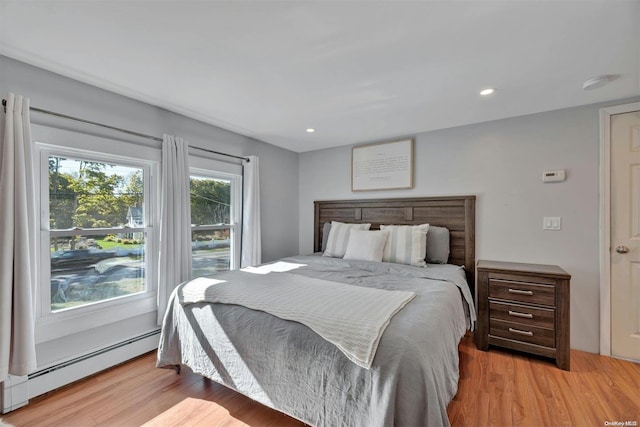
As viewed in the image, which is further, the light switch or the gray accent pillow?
the gray accent pillow

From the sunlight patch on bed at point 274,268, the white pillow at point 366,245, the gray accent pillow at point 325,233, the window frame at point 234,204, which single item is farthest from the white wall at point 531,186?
the window frame at point 234,204

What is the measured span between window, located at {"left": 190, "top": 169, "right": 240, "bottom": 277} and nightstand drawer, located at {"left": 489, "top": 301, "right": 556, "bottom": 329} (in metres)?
2.74

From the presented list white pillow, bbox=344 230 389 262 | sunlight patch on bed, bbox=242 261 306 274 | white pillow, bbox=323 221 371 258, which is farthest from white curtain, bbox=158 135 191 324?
white pillow, bbox=344 230 389 262

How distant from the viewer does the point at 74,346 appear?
6.55ft

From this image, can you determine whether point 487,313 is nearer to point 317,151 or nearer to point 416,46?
point 416,46

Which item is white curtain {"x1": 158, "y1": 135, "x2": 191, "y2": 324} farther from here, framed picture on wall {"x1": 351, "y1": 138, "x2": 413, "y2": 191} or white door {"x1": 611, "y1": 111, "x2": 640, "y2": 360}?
white door {"x1": 611, "y1": 111, "x2": 640, "y2": 360}

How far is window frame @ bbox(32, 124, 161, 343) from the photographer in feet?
6.07

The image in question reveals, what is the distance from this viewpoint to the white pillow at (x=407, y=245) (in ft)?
A: 9.10

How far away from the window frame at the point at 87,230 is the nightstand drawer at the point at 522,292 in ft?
10.1

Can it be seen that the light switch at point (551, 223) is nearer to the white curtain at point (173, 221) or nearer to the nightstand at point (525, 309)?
the nightstand at point (525, 309)

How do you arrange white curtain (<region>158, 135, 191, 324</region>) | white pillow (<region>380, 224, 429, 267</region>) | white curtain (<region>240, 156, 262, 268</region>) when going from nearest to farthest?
white curtain (<region>158, 135, 191, 324</region>) → white pillow (<region>380, 224, 429, 267</region>) → white curtain (<region>240, 156, 262, 268</region>)

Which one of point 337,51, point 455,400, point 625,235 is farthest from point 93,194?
point 625,235

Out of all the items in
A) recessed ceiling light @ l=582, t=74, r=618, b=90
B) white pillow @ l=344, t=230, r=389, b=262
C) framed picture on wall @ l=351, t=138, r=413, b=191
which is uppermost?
recessed ceiling light @ l=582, t=74, r=618, b=90

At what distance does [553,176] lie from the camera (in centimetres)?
254
